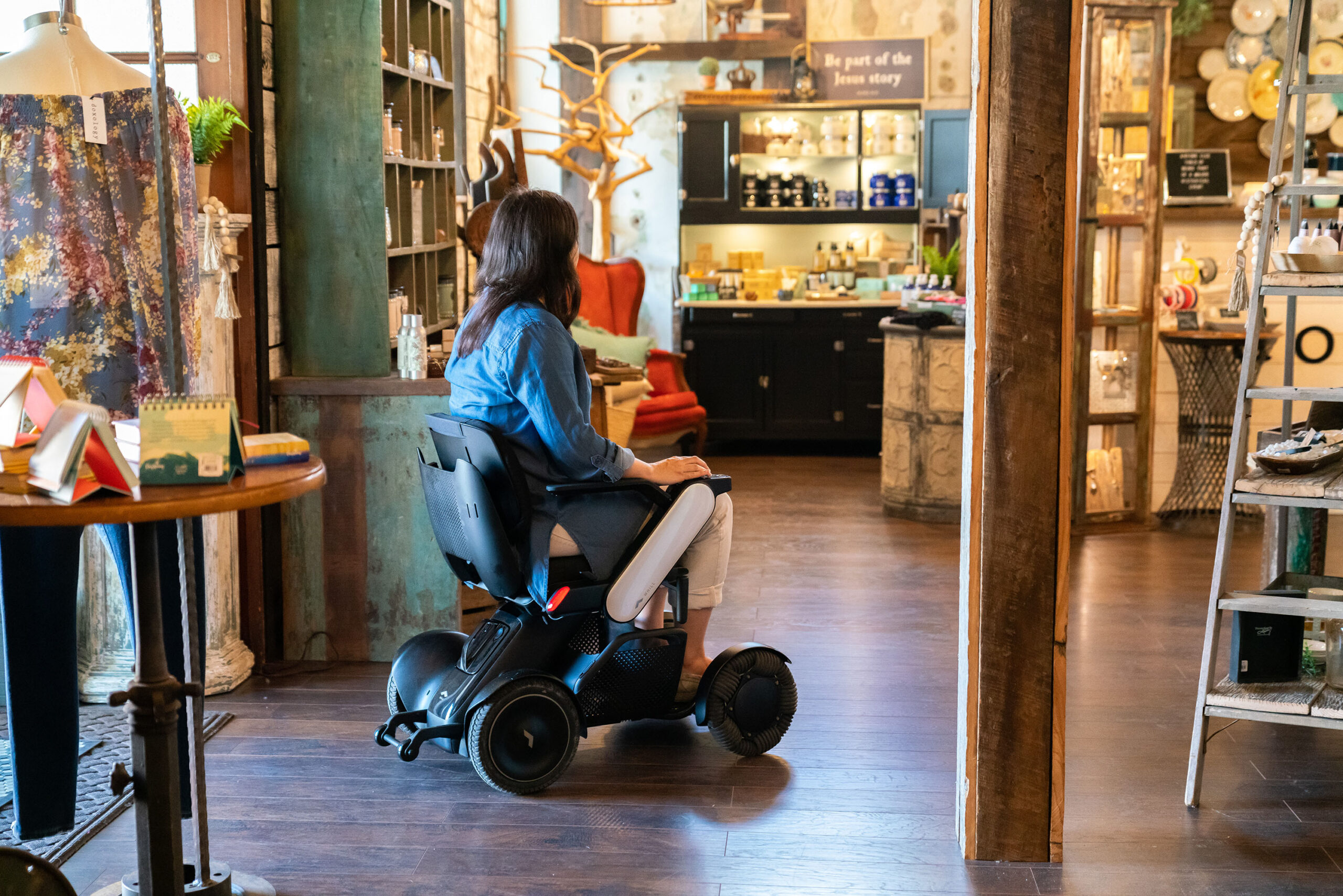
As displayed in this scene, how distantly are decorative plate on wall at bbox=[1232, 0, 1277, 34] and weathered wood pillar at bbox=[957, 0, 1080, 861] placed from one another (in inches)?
190

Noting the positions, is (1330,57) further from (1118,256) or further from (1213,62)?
(1118,256)

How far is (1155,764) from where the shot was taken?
3.14 meters

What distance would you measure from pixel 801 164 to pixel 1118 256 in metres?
2.62

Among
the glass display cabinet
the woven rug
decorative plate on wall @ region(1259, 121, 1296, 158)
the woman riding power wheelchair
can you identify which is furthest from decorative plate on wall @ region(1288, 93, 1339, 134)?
the woven rug

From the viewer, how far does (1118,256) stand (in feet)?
19.7

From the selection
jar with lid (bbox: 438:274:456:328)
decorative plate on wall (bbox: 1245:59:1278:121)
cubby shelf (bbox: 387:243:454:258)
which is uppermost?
decorative plate on wall (bbox: 1245:59:1278:121)

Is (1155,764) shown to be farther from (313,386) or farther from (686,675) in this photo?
(313,386)

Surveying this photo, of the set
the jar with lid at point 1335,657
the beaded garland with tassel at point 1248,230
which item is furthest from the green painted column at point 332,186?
the jar with lid at point 1335,657

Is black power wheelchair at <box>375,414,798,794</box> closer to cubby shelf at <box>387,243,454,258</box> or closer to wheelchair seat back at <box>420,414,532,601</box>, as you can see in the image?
wheelchair seat back at <box>420,414,532,601</box>

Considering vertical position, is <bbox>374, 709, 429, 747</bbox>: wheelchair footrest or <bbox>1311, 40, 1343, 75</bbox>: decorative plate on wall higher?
<bbox>1311, 40, 1343, 75</bbox>: decorative plate on wall

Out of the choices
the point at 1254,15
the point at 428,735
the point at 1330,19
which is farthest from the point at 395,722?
the point at 1330,19

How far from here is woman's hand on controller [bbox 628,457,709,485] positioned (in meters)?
3.09

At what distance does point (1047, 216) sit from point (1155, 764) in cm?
141

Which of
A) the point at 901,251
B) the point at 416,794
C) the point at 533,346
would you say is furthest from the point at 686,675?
the point at 901,251
